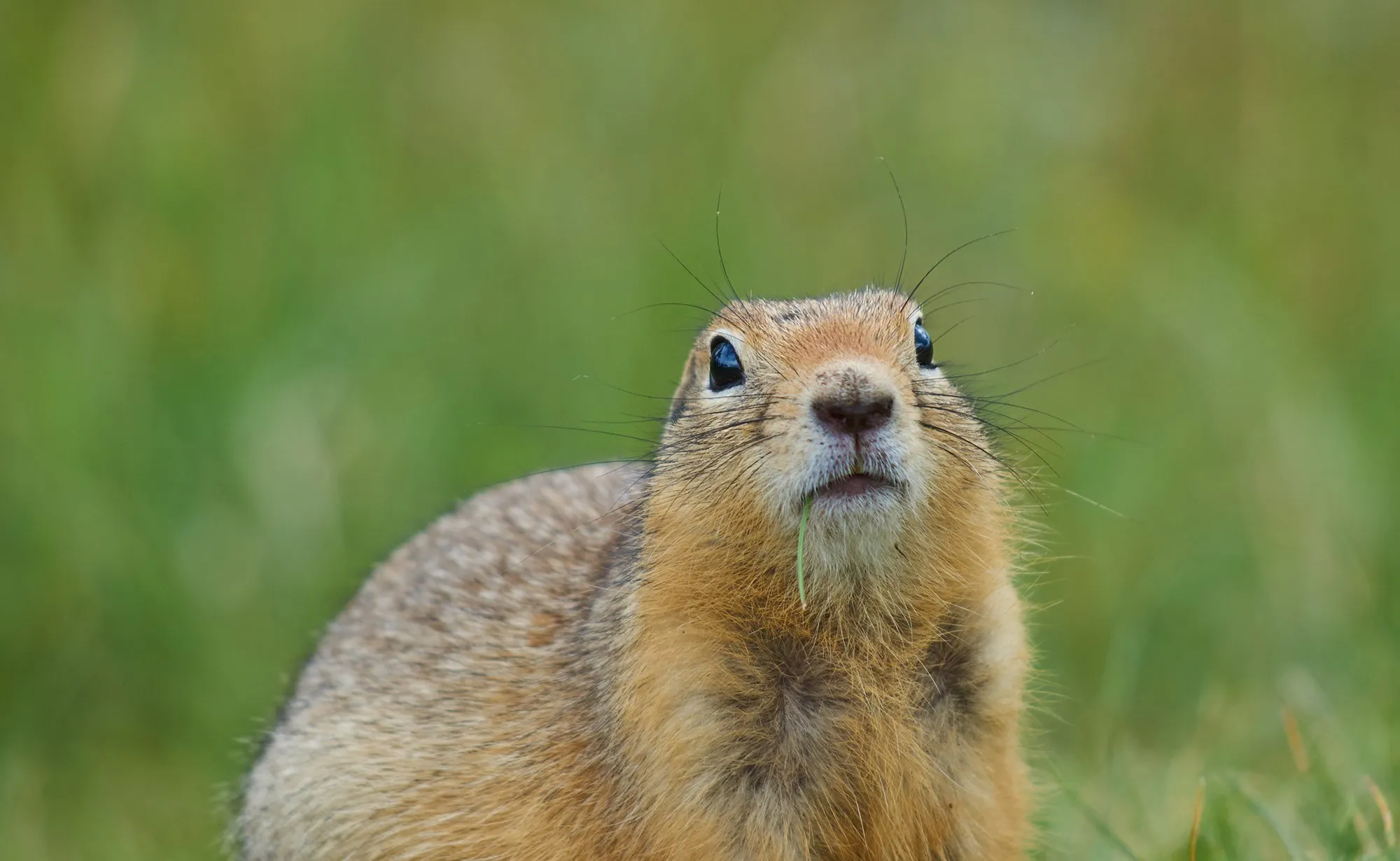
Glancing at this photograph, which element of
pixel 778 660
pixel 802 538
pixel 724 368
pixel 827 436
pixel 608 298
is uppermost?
pixel 608 298

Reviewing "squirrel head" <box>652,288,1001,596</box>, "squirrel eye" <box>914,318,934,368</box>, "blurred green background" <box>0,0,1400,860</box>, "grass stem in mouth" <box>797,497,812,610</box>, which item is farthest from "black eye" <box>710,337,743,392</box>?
"blurred green background" <box>0,0,1400,860</box>

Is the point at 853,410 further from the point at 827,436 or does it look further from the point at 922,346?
the point at 922,346

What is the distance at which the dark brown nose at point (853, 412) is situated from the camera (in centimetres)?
403

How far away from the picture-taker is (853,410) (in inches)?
159

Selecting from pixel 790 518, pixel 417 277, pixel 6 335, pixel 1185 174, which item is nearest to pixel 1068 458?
pixel 1185 174

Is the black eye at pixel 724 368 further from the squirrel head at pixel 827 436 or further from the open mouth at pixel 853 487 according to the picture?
the open mouth at pixel 853 487

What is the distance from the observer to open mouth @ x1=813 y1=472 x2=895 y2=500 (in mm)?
4145

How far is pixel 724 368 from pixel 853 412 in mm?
839

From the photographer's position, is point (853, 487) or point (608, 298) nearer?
point (853, 487)

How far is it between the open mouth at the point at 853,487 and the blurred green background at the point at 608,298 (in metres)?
2.69

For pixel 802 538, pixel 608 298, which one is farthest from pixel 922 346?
pixel 608 298

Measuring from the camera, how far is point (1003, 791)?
4770 mm

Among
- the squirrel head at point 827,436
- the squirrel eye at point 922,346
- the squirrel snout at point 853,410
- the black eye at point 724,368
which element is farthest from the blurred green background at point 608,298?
the squirrel snout at point 853,410

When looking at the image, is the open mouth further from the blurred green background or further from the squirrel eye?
the blurred green background
